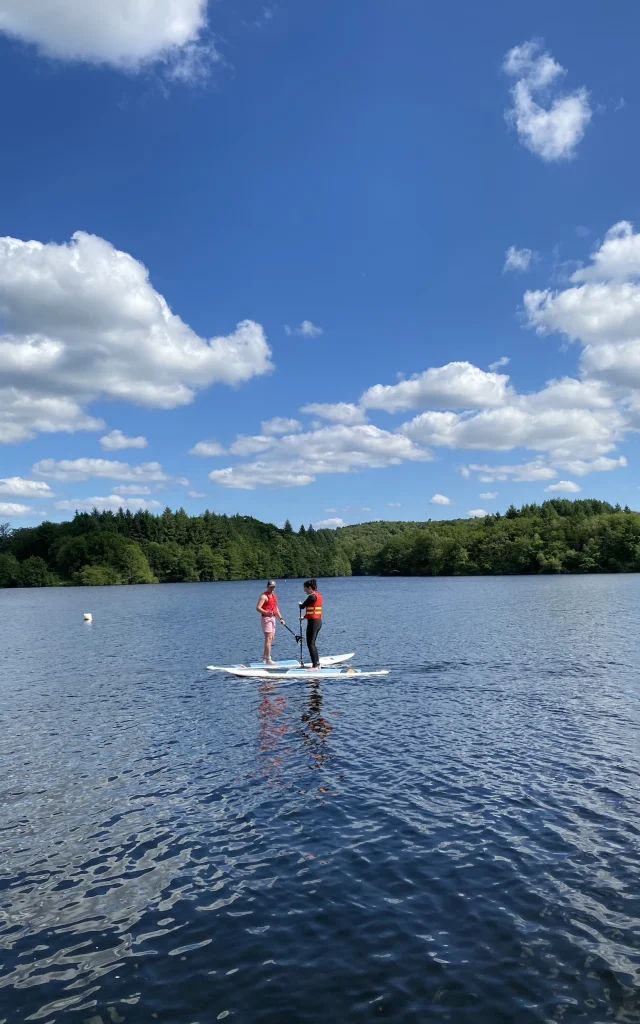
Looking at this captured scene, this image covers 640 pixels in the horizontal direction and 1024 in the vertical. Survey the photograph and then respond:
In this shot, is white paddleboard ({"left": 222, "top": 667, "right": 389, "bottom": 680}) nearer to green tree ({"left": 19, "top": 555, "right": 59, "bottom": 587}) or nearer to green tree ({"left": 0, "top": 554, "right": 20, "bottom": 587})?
green tree ({"left": 19, "top": 555, "right": 59, "bottom": 587})

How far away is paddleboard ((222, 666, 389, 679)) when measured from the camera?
2866cm

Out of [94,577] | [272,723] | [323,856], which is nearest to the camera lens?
[323,856]

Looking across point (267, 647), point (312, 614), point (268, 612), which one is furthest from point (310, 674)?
point (268, 612)

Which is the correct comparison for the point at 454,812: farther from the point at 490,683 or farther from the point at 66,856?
the point at 490,683

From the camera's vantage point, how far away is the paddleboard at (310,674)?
94.0ft

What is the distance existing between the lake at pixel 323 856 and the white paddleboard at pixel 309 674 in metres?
3.13

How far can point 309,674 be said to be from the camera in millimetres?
28703

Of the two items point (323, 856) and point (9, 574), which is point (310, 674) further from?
point (9, 574)

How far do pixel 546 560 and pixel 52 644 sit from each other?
154 metres

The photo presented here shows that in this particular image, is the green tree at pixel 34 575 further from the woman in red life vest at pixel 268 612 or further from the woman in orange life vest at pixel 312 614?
the woman in orange life vest at pixel 312 614

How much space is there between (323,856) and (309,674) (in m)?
17.4

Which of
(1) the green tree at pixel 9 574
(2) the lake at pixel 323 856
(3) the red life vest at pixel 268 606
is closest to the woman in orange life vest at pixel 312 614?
(3) the red life vest at pixel 268 606

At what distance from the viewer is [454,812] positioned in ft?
43.0

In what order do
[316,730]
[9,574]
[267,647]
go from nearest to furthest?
1. [316,730]
2. [267,647]
3. [9,574]
